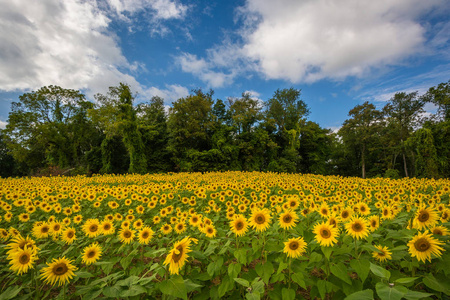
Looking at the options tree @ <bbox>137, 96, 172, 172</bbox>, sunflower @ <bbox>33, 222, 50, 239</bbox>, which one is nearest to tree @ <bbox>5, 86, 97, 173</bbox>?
tree @ <bbox>137, 96, 172, 172</bbox>

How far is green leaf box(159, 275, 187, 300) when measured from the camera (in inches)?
53.0

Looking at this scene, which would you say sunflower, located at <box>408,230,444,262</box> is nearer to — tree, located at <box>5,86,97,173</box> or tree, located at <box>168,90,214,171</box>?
tree, located at <box>168,90,214,171</box>

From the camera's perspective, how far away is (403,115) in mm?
29766

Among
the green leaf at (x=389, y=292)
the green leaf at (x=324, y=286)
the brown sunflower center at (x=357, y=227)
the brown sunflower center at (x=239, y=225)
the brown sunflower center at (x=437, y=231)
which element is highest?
the brown sunflower center at (x=357, y=227)

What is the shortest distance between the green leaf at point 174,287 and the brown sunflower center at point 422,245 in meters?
1.86

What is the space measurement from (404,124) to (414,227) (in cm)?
3737

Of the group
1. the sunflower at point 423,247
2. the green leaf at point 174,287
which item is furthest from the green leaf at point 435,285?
the green leaf at point 174,287

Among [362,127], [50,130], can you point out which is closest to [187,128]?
[50,130]

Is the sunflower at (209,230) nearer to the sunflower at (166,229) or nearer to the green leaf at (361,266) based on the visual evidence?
the sunflower at (166,229)

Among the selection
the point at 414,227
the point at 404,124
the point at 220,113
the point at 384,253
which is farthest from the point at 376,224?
the point at 404,124

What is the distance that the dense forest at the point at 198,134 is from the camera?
24.6m

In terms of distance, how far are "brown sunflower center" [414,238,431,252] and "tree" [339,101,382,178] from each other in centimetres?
3481

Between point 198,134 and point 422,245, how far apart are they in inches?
936

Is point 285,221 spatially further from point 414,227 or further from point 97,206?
point 97,206
